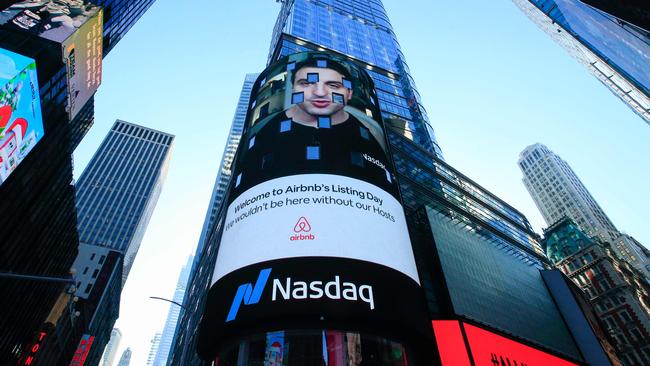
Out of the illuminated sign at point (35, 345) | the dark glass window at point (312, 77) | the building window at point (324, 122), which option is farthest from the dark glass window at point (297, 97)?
the illuminated sign at point (35, 345)

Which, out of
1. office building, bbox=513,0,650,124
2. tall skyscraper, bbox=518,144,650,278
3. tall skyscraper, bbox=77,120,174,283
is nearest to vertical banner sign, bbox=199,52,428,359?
office building, bbox=513,0,650,124

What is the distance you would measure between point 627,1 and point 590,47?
48.4 metres

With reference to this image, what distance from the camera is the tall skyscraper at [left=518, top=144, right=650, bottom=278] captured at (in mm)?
125312

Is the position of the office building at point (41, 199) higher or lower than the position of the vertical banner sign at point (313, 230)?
higher

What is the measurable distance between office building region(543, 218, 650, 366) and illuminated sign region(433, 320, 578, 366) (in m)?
47.6

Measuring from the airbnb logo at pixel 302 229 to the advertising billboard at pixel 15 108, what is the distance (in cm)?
2356

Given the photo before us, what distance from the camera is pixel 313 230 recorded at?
632 inches

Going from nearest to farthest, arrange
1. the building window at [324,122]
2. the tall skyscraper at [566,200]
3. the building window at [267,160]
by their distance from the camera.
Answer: the building window at [267,160], the building window at [324,122], the tall skyscraper at [566,200]

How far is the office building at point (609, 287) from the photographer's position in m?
66.8

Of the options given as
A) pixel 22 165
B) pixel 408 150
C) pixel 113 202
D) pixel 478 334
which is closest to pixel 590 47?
pixel 408 150

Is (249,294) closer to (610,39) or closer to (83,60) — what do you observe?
(610,39)

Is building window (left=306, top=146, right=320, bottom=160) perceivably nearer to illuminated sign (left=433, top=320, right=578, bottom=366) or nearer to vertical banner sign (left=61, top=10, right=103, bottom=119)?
illuminated sign (left=433, top=320, right=578, bottom=366)

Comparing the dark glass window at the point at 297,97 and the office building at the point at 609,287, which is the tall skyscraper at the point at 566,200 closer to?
the office building at the point at 609,287

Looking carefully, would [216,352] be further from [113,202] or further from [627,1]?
[113,202]
